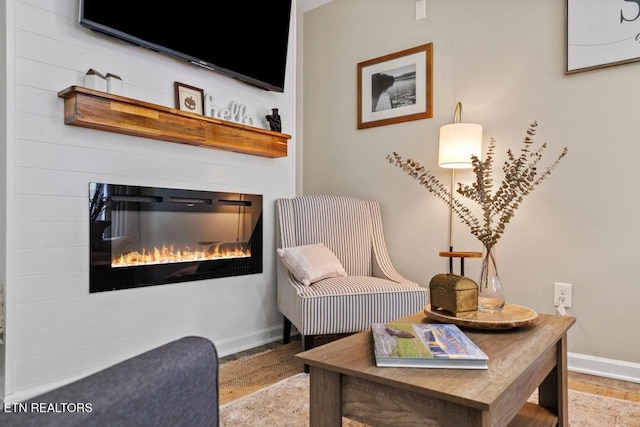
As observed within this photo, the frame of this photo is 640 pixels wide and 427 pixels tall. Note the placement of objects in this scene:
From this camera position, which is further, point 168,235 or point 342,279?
point 342,279

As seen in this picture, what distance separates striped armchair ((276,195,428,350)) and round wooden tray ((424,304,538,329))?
0.85 meters

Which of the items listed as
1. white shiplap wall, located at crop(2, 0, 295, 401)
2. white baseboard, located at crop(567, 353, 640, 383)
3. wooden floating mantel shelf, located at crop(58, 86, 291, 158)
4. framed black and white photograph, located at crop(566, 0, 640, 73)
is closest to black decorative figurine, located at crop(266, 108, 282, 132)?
wooden floating mantel shelf, located at crop(58, 86, 291, 158)

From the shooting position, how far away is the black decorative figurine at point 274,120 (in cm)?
283

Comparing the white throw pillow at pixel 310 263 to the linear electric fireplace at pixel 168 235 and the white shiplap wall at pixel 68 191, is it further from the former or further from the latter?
the white shiplap wall at pixel 68 191

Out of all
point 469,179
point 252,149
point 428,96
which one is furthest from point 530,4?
point 252,149

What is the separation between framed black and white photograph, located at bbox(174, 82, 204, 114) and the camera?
2.39 metres

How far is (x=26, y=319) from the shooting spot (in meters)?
1.83

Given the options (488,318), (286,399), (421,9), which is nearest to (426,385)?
(488,318)

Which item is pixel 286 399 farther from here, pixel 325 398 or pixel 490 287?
pixel 490 287

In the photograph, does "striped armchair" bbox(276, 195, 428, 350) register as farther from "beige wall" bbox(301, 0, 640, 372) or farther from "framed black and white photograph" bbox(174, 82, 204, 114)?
"framed black and white photograph" bbox(174, 82, 204, 114)

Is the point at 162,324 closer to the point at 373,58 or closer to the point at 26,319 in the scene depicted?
the point at 26,319

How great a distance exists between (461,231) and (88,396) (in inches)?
101

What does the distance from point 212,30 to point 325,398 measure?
2129 mm

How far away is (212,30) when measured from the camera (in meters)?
2.46
